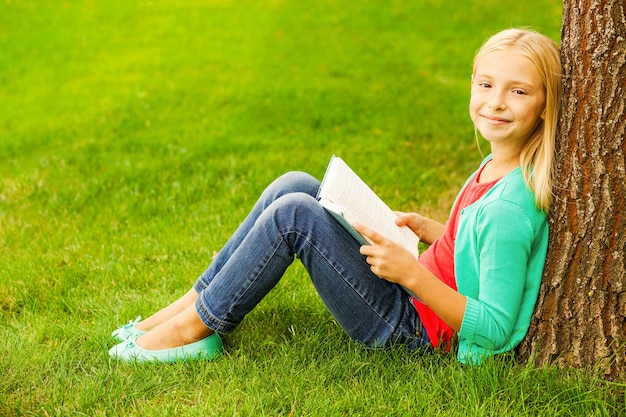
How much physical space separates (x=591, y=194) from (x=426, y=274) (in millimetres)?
605

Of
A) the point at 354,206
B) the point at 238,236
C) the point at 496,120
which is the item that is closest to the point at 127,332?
the point at 238,236

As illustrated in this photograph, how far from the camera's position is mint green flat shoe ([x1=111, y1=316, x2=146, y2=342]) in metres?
2.97

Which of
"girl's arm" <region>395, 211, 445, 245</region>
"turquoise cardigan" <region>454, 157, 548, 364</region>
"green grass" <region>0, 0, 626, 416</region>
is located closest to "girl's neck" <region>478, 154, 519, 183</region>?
"turquoise cardigan" <region>454, 157, 548, 364</region>

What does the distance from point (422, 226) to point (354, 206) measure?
55 cm

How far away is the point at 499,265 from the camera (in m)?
2.34

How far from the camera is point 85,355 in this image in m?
2.88

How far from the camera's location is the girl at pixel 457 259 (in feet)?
7.84

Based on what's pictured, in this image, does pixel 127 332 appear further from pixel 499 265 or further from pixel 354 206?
pixel 499 265

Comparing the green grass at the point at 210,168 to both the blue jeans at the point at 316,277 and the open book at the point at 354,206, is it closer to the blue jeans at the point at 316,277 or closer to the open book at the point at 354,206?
the blue jeans at the point at 316,277

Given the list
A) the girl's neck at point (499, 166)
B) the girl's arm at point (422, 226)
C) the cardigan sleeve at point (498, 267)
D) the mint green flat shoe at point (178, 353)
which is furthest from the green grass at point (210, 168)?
the girl's neck at point (499, 166)

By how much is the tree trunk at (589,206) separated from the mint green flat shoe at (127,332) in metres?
1.60

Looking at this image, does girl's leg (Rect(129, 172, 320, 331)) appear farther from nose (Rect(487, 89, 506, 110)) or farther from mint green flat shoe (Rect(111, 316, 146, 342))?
nose (Rect(487, 89, 506, 110))

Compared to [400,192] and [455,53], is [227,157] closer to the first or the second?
[400,192]

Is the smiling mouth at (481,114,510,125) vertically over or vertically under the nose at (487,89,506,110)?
under
